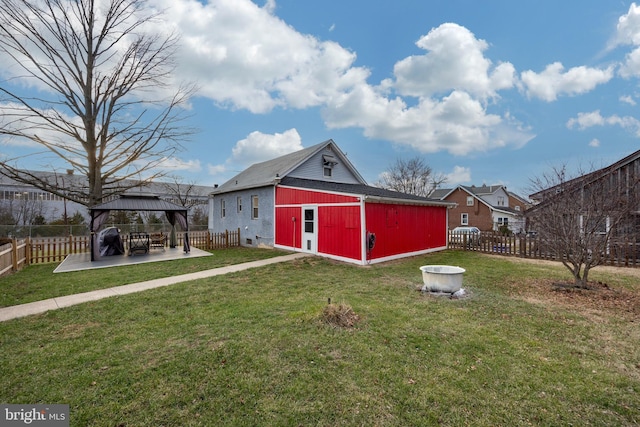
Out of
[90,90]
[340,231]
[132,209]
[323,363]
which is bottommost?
[323,363]

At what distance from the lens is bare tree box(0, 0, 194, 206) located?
12.7 m

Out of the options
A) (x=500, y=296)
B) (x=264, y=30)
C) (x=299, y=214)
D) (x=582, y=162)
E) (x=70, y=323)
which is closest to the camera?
(x=70, y=323)

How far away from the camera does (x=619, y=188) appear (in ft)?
31.8

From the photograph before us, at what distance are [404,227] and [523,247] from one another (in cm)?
544

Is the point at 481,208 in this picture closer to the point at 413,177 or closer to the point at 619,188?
the point at 413,177

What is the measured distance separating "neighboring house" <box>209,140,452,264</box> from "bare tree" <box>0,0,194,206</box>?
5.61m

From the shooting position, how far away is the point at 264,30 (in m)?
11.7

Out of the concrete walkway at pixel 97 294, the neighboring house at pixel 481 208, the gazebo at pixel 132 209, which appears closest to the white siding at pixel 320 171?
the gazebo at pixel 132 209

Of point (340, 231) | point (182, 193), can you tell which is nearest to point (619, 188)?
point (340, 231)

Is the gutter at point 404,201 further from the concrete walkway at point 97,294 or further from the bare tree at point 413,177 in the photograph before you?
the bare tree at point 413,177

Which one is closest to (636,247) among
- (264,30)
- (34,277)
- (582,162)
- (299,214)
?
(582,162)

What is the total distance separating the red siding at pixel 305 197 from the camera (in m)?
11.1

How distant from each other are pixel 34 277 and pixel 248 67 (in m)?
11.5

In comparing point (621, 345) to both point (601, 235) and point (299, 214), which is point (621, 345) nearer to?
point (601, 235)
